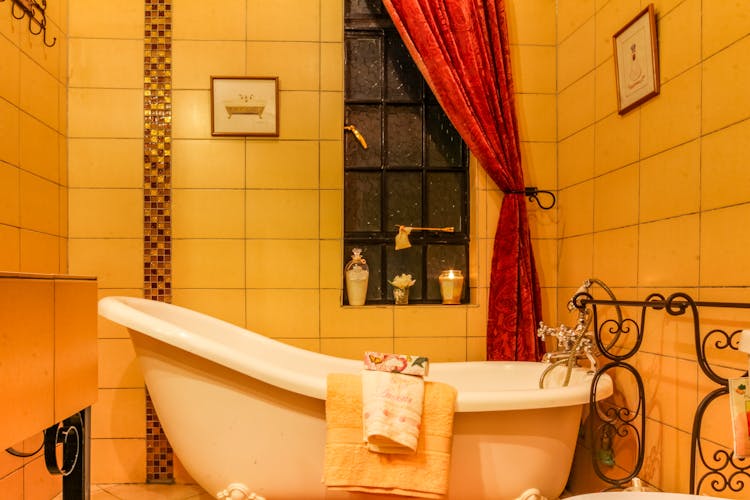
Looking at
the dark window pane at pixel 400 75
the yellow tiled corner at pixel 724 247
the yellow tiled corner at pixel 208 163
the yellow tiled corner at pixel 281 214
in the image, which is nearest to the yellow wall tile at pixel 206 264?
the yellow tiled corner at pixel 281 214

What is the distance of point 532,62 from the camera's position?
226cm

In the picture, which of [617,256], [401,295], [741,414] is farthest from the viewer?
[401,295]

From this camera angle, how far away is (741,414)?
40.0 inches

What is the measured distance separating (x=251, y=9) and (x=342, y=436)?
1.91 metres

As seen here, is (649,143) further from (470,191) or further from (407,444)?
(407,444)

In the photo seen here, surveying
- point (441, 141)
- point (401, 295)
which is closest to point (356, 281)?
point (401, 295)

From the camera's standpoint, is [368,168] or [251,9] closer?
[251,9]

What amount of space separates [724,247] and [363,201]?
4.88 feet

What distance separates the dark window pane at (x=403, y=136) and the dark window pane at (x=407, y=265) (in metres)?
0.43

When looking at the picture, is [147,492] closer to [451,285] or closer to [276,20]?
[451,285]

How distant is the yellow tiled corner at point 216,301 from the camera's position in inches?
84.4

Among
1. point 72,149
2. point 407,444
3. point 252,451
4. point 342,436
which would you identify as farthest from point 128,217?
point 407,444

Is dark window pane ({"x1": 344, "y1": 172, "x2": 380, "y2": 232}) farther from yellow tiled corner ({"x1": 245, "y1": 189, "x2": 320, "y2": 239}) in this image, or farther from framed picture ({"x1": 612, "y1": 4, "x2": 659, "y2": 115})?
framed picture ({"x1": 612, "y1": 4, "x2": 659, "y2": 115})

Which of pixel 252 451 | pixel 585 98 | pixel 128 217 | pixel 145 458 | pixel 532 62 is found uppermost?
pixel 532 62
